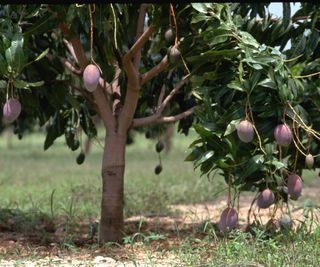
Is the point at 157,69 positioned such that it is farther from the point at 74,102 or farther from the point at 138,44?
the point at 74,102

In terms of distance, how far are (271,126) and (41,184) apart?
7325 millimetres

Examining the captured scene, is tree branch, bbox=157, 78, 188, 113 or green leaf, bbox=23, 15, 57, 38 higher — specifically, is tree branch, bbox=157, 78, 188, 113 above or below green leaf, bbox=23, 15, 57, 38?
below

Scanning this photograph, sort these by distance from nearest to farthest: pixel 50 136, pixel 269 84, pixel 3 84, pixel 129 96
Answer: pixel 269 84 < pixel 3 84 < pixel 129 96 < pixel 50 136

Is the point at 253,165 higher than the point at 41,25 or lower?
lower

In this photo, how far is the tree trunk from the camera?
15.5 feet

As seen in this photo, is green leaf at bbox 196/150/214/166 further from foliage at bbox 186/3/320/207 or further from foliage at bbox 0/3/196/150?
foliage at bbox 0/3/196/150

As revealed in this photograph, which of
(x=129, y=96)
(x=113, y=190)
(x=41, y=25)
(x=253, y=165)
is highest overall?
(x=41, y=25)

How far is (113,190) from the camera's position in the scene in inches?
186

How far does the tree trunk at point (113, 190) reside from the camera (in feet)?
15.5

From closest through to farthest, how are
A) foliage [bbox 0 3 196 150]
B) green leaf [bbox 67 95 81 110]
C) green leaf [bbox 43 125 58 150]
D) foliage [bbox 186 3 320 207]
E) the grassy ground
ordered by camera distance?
the grassy ground → foliage [bbox 186 3 320 207] → foliage [bbox 0 3 196 150] → green leaf [bbox 67 95 81 110] → green leaf [bbox 43 125 58 150]

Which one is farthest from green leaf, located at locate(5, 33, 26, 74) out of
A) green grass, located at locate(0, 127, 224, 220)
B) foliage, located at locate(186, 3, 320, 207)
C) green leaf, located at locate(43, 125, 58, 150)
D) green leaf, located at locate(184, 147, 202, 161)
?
green grass, located at locate(0, 127, 224, 220)

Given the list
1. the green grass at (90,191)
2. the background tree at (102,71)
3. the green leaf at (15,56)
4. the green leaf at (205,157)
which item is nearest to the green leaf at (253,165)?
the green leaf at (205,157)

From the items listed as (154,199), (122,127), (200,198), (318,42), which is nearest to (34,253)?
(122,127)

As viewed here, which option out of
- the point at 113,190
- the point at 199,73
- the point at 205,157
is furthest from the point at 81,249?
the point at 199,73
